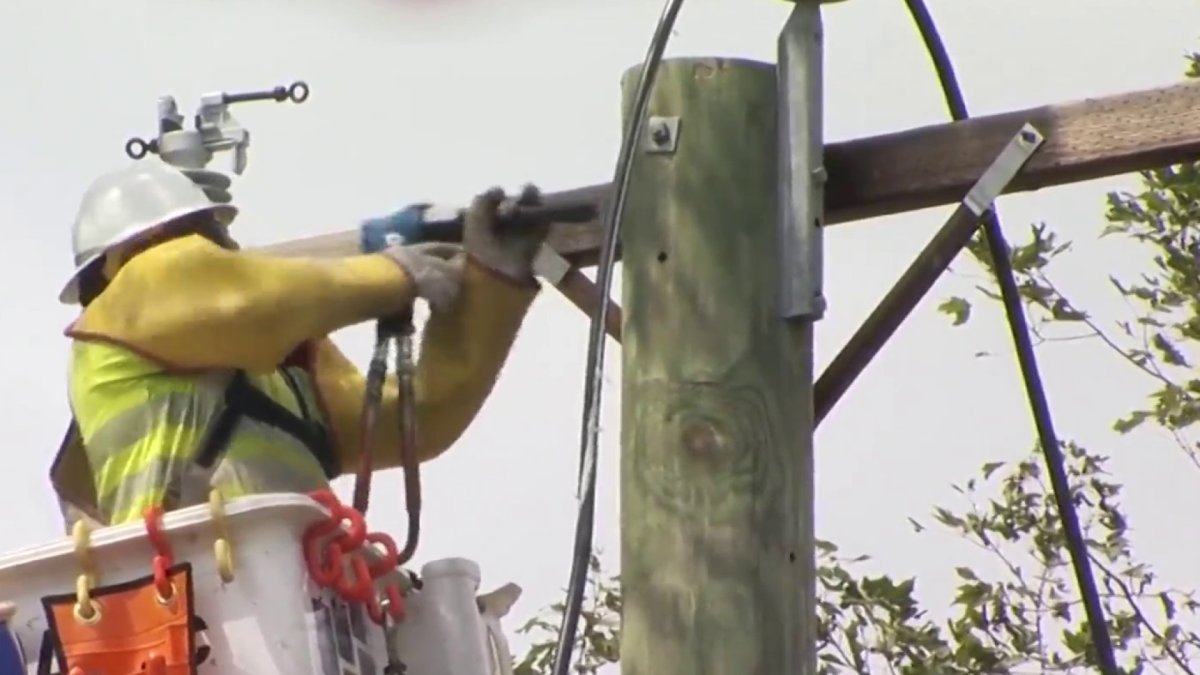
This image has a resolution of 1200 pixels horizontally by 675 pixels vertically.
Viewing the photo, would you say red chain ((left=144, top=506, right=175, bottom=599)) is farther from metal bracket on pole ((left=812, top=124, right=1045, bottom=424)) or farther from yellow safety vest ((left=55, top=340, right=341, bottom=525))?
metal bracket on pole ((left=812, top=124, right=1045, bottom=424))

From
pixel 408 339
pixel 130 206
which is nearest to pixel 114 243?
pixel 130 206

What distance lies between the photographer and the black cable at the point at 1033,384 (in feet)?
11.3

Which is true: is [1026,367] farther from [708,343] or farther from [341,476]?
[341,476]

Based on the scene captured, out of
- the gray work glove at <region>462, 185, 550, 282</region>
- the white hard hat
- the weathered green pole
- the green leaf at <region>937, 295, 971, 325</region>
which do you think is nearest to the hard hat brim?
the white hard hat

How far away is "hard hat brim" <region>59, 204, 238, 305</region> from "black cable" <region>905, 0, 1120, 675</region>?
3.48 ft

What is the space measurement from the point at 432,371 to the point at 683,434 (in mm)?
888

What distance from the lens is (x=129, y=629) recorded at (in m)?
3.14

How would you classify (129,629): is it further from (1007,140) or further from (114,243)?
(1007,140)

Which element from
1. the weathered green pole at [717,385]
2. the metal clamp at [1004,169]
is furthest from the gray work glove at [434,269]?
the metal clamp at [1004,169]

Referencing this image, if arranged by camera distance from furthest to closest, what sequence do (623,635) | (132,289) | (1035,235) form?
(1035,235), (132,289), (623,635)

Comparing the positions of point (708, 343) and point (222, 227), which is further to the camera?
point (222, 227)

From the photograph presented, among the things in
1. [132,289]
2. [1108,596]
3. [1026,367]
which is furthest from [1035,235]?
[132,289]

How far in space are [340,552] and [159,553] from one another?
25cm

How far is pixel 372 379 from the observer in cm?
365
